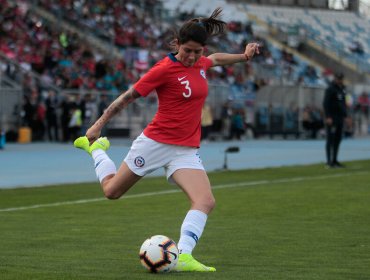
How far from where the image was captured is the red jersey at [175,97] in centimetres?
945

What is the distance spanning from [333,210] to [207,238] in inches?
150

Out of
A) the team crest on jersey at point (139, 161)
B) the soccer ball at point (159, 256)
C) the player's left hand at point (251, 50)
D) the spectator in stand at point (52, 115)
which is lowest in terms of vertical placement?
the spectator in stand at point (52, 115)

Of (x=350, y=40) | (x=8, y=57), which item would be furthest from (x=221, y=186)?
(x=350, y=40)

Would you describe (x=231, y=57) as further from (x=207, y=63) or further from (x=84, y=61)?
(x=84, y=61)

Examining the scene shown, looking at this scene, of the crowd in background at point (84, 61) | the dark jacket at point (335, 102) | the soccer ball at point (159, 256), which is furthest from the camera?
the crowd in background at point (84, 61)

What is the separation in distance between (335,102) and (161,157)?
670 inches

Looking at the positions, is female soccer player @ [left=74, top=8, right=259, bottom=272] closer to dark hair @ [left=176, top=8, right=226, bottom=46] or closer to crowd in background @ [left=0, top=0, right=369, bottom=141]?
dark hair @ [left=176, top=8, right=226, bottom=46]

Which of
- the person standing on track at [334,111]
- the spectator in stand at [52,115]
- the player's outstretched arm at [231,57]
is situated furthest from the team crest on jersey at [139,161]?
the spectator in stand at [52,115]

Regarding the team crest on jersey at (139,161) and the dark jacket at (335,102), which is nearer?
the team crest on jersey at (139,161)

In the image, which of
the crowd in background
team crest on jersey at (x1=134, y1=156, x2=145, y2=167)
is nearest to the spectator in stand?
the crowd in background

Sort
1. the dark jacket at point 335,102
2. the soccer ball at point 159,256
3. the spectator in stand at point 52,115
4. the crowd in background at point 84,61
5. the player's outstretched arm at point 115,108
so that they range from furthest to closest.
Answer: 1. the crowd in background at point 84,61
2. the spectator in stand at point 52,115
3. the dark jacket at point 335,102
4. the player's outstretched arm at point 115,108
5. the soccer ball at point 159,256

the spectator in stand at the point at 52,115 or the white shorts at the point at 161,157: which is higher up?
the white shorts at the point at 161,157

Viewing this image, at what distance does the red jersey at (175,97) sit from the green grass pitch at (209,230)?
1.15 metres

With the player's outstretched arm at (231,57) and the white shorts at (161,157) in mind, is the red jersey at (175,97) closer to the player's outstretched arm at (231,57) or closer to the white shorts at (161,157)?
the white shorts at (161,157)
